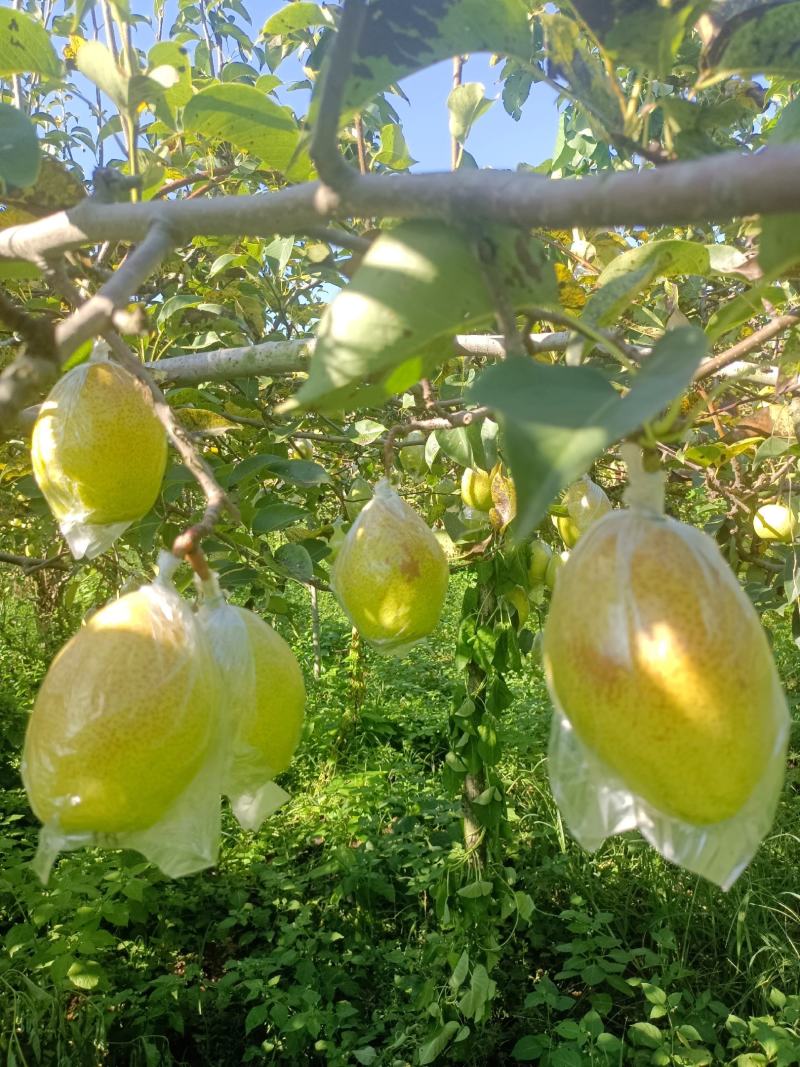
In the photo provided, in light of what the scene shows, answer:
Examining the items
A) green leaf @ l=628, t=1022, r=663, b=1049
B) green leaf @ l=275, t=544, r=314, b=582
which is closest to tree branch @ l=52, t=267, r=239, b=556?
green leaf @ l=275, t=544, r=314, b=582

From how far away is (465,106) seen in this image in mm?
1213

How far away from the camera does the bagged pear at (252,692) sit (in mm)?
688

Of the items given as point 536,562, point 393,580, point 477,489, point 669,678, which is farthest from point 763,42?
point 536,562

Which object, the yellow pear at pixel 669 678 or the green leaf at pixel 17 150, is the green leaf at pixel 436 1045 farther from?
the green leaf at pixel 17 150

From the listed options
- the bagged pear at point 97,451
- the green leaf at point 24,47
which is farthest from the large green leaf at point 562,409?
the green leaf at point 24,47

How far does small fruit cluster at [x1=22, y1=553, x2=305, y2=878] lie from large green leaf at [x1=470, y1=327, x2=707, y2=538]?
327 mm

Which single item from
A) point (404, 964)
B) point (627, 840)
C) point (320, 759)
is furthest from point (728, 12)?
point (320, 759)

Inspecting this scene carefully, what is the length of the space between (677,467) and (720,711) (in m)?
1.74

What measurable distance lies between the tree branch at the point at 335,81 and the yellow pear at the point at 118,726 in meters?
0.35

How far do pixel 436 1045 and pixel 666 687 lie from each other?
213 cm

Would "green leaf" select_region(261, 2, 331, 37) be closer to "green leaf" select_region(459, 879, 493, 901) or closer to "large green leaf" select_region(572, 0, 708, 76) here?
"large green leaf" select_region(572, 0, 708, 76)

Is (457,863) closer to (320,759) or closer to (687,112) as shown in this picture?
(320,759)

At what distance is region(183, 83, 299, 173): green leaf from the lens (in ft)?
2.48

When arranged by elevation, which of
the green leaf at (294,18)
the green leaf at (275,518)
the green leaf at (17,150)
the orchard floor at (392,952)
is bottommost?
the orchard floor at (392,952)
